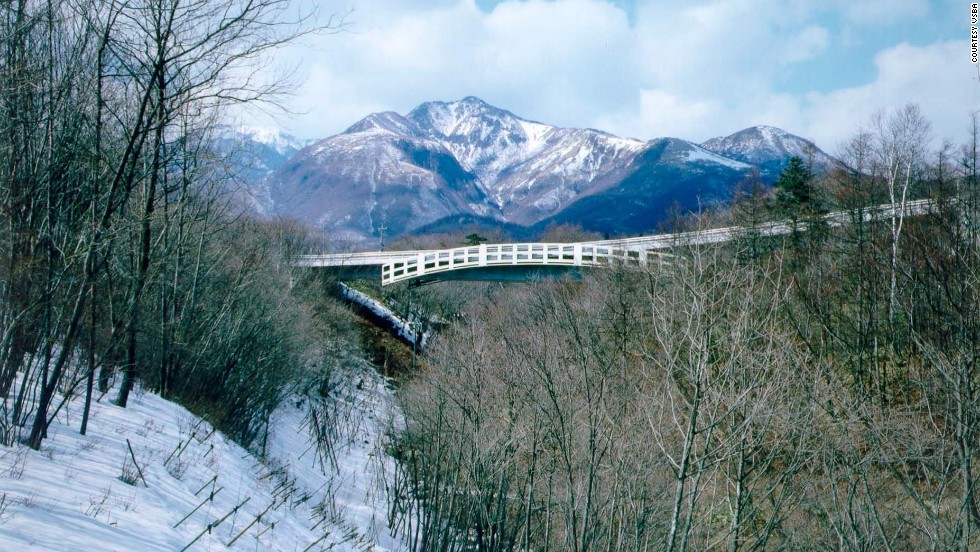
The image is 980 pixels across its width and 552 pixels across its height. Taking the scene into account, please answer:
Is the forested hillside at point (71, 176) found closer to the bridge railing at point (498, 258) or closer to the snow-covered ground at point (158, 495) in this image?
the snow-covered ground at point (158, 495)

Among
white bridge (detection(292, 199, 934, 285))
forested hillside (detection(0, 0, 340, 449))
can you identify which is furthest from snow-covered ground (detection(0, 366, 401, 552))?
white bridge (detection(292, 199, 934, 285))

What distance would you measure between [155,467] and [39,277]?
2944mm

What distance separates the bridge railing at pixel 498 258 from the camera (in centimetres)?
4106

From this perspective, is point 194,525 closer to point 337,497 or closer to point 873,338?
point 337,497

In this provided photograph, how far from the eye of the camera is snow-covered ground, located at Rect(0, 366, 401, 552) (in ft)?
22.9

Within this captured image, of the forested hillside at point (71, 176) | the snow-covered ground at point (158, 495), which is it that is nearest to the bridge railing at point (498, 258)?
the snow-covered ground at point (158, 495)

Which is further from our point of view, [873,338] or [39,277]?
[873,338]

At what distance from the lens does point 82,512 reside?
7309 mm

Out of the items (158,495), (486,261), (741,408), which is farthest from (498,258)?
(158,495)

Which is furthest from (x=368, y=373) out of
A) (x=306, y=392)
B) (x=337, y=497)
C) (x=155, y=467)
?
(x=155, y=467)

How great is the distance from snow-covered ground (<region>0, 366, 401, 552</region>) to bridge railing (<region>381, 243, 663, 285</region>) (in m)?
23.0

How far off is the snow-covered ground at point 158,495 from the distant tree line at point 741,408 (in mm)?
2298

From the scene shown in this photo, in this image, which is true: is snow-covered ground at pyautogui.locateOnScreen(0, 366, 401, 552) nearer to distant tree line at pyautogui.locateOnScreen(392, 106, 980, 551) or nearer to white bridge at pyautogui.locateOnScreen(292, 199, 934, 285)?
distant tree line at pyautogui.locateOnScreen(392, 106, 980, 551)

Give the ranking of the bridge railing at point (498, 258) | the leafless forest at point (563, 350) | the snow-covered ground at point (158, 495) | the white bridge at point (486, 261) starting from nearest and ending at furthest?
1. the snow-covered ground at point (158, 495)
2. the leafless forest at point (563, 350)
3. the bridge railing at point (498, 258)
4. the white bridge at point (486, 261)
